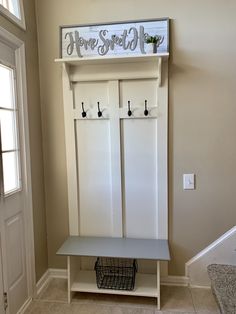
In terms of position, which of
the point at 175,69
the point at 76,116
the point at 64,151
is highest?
the point at 175,69

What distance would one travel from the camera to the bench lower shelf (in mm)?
2139

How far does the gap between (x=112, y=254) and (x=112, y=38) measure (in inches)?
70.2

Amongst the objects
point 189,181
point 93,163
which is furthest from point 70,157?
point 189,181

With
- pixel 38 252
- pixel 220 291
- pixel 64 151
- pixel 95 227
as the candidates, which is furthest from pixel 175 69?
pixel 38 252

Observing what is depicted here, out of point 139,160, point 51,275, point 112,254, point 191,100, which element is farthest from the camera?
point 51,275

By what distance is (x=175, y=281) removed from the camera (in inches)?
94.3

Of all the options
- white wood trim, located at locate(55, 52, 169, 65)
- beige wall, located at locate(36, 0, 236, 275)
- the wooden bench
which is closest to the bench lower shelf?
the wooden bench

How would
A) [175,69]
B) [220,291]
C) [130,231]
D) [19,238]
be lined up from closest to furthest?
[220,291] < [19,238] < [175,69] < [130,231]

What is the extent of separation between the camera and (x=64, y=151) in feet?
7.99

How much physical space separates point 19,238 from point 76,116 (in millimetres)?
1114

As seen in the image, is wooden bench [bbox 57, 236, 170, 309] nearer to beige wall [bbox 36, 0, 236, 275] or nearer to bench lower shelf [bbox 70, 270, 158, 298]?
bench lower shelf [bbox 70, 270, 158, 298]

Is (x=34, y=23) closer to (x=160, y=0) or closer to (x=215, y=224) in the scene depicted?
(x=160, y=0)

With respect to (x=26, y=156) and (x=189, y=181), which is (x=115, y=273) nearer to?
(x=189, y=181)

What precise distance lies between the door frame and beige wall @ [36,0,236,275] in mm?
315
